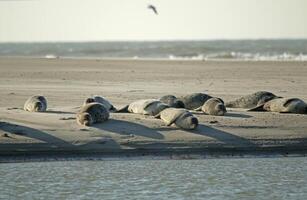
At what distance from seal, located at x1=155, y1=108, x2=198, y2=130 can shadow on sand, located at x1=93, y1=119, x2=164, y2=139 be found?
0.38 metres

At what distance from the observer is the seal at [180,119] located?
37.1ft

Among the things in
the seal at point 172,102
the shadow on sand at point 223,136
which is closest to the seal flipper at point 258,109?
the seal at point 172,102

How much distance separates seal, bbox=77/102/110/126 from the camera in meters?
11.4

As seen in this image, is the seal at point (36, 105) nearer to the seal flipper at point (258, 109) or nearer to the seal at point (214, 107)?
the seal at point (214, 107)

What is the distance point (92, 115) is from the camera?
37.6 feet

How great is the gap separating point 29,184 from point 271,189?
2968mm

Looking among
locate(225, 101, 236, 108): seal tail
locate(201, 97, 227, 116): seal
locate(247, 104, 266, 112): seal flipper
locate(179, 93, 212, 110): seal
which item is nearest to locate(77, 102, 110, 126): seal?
locate(201, 97, 227, 116): seal

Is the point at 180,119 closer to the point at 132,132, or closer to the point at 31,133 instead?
the point at 132,132

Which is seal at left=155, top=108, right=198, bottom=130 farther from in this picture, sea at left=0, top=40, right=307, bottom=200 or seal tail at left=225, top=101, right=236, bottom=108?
seal tail at left=225, top=101, right=236, bottom=108

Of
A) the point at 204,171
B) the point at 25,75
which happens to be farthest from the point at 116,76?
the point at 204,171

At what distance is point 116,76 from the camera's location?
22.6m

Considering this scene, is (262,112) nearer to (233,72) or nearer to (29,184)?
(29,184)

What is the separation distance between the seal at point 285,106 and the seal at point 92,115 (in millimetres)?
3055

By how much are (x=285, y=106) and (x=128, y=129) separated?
3.18 metres
